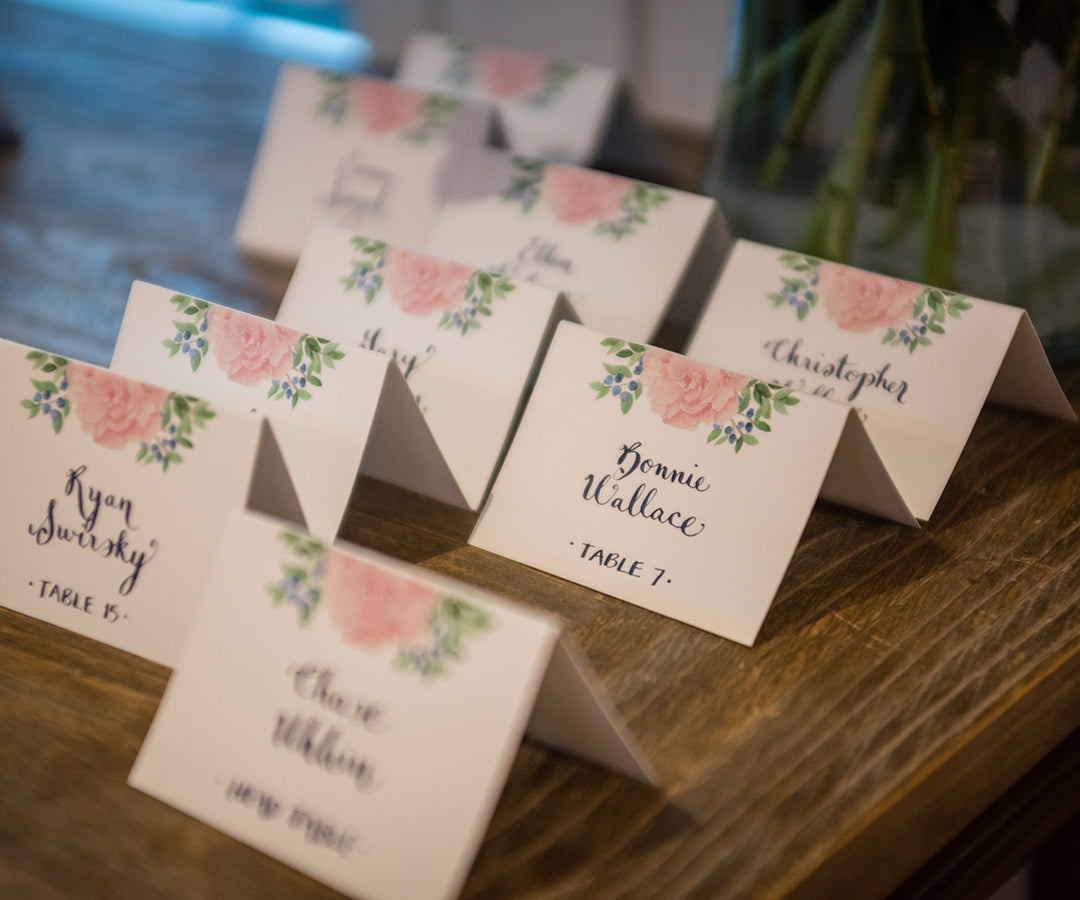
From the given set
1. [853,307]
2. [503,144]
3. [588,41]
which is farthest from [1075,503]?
[588,41]

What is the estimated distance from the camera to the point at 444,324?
803mm

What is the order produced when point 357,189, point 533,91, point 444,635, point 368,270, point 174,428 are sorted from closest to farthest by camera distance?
1. point 444,635
2. point 174,428
3. point 368,270
4. point 357,189
5. point 533,91

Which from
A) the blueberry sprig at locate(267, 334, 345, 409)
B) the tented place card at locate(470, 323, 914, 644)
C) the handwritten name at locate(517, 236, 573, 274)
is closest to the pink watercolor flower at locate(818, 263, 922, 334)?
the tented place card at locate(470, 323, 914, 644)

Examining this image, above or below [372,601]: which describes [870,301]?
above

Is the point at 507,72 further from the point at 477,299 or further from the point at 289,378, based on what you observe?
the point at 289,378

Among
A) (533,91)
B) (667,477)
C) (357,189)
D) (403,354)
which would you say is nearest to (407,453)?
(403,354)

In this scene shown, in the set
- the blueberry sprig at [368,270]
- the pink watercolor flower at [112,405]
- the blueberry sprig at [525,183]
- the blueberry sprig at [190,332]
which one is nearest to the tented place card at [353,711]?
the pink watercolor flower at [112,405]

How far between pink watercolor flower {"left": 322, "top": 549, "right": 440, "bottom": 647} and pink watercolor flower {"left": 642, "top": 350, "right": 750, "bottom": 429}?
0.27 metres

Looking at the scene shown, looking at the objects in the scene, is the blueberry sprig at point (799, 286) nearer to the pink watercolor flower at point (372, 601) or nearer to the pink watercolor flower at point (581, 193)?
the pink watercolor flower at point (581, 193)

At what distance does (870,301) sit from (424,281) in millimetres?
324

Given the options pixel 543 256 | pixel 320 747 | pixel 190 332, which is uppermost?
pixel 543 256

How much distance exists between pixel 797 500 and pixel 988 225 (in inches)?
13.5

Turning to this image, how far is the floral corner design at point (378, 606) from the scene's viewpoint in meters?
0.48

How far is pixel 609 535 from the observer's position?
0.71 m
